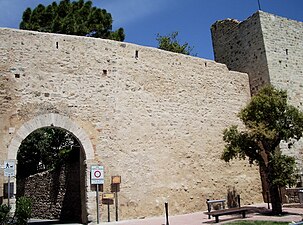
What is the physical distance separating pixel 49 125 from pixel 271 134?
6.91 meters

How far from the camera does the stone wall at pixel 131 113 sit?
1100 cm

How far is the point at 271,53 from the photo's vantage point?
15898mm

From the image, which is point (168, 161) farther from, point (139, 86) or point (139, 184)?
point (139, 86)

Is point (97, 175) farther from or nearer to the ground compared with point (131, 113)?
nearer to the ground

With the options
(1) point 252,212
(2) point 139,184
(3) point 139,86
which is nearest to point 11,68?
(3) point 139,86

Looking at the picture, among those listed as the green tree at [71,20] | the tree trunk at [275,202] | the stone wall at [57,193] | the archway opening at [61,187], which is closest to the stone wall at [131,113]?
the archway opening at [61,187]

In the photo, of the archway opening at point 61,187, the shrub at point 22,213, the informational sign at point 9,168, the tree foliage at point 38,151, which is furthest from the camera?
the tree foliage at point 38,151

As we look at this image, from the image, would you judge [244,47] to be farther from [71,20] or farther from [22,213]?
[22,213]

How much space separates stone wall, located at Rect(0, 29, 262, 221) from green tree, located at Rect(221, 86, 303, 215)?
2227 millimetres

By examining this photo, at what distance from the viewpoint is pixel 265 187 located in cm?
1495

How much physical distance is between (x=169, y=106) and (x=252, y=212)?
4.73m

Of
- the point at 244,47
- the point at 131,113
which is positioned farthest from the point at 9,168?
→ the point at 244,47

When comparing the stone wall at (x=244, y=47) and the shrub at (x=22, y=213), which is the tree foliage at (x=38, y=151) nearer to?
the stone wall at (x=244, y=47)

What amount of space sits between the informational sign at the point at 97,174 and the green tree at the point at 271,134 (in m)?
4.04
